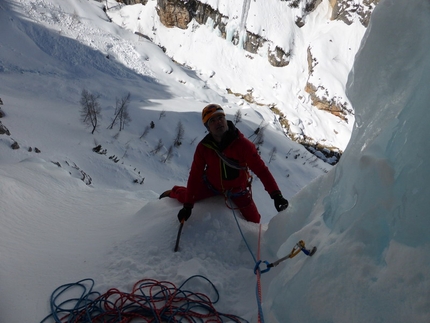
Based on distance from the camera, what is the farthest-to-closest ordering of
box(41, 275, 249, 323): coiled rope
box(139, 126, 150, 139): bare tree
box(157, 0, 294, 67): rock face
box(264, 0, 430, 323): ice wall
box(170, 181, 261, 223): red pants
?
A: 1. box(157, 0, 294, 67): rock face
2. box(139, 126, 150, 139): bare tree
3. box(170, 181, 261, 223): red pants
4. box(41, 275, 249, 323): coiled rope
5. box(264, 0, 430, 323): ice wall

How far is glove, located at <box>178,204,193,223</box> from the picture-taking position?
2688mm

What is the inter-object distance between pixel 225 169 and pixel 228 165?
9 cm

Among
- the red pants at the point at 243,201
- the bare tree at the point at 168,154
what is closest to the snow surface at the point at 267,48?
the bare tree at the point at 168,154

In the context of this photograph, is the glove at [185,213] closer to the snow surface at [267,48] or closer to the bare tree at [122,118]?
the bare tree at [122,118]

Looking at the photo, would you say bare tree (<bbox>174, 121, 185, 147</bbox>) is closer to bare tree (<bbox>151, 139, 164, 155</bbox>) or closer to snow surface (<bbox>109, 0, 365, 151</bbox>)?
bare tree (<bbox>151, 139, 164, 155</bbox>)

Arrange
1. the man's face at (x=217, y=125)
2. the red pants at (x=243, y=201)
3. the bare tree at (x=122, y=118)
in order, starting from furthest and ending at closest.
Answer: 1. the bare tree at (x=122, y=118)
2. the red pants at (x=243, y=201)
3. the man's face at (x=217, y=125)

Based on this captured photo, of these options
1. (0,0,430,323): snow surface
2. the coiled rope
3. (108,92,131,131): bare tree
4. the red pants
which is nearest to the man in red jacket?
the red pants

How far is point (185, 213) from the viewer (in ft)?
8.91

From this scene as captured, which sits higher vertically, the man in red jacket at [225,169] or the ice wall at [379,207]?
the ice wall at [379,207]

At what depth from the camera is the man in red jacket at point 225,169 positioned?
271 cm

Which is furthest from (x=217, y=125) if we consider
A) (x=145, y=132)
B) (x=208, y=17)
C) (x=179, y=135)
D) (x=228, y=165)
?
(x=208, y=17)

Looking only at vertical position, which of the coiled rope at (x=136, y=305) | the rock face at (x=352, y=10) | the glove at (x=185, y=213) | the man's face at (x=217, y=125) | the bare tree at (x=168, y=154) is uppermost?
the rock face at (x=352, y=10)

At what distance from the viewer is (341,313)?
4.43 feet

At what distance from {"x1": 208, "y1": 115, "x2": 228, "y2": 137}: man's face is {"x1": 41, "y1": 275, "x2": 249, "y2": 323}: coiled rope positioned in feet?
4.56
